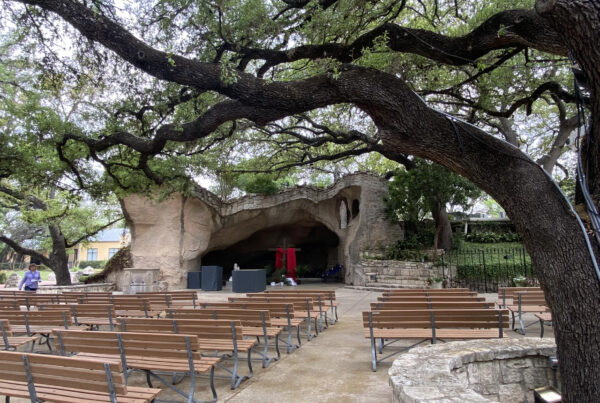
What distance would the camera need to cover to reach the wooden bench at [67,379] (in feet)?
9.18

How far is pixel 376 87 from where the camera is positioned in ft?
13.0

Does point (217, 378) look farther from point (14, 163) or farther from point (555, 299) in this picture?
point (14, 163)

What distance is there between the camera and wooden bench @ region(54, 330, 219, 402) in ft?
11.9

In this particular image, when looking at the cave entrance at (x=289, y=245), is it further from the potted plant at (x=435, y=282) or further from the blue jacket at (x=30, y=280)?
the blue jacket at (x=30, y=280)

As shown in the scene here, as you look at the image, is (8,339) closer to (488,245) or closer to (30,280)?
(30,280)

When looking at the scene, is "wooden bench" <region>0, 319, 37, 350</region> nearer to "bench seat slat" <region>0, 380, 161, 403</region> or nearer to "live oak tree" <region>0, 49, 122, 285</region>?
"bench seat slat" <region>0, 380, 161, 403</region>

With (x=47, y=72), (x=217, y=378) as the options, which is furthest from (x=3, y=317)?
(x=47, y=72)

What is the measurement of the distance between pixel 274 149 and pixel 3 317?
1297 centimetres

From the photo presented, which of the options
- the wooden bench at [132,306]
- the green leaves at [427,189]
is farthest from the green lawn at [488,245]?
the wooden bench at [132,306]

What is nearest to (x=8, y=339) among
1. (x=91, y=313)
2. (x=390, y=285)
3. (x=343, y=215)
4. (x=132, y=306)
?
(x=91, y=313)

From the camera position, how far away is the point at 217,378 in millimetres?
Result: 4566

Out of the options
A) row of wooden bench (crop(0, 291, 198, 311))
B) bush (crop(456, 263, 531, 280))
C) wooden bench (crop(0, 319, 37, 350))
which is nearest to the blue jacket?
row of wooden bench (crop(0, 291, 198, 311))

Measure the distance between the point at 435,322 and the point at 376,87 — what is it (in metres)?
3.04

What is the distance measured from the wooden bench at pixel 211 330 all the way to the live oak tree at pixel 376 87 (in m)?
2.43
